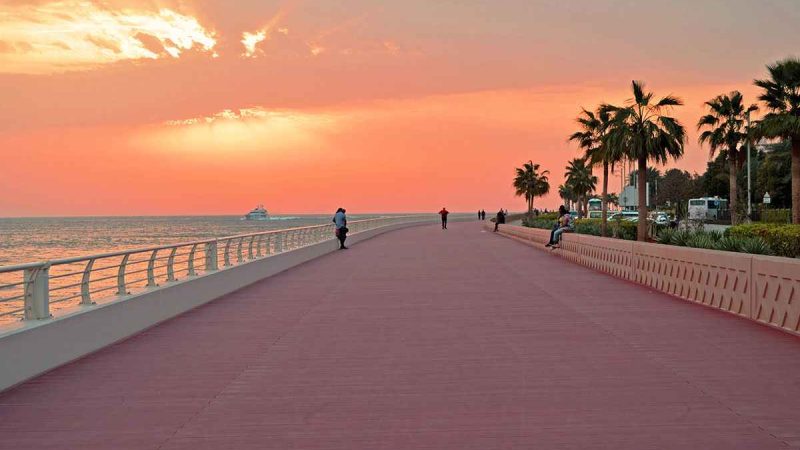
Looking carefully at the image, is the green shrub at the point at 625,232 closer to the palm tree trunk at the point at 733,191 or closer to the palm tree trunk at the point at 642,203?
the palm tree trunk at the point at 642,203

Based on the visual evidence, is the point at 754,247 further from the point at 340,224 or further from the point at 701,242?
the point at 340,224

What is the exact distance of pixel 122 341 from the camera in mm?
12000

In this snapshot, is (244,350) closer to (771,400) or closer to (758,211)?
(771,400)

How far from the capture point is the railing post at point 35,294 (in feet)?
32.2

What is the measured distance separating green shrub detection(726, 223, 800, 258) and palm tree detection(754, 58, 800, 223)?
18.9 ft

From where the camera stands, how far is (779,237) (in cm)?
3350

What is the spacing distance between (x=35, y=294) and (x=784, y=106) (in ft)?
150

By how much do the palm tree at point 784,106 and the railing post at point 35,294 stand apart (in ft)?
136

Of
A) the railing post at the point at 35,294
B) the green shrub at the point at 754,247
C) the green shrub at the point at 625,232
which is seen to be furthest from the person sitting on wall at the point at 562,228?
the railing post at the point at 35,294

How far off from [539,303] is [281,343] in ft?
21.6

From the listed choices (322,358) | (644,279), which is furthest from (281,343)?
(644,279)

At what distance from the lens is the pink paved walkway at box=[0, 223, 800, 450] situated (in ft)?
22.0

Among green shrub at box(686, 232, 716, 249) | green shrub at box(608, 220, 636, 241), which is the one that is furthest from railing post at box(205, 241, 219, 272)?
green shrub at box(608, 220, 636, 241)

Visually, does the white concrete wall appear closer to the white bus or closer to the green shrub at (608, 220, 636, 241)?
the green shrub at (608, 220, 636, 241)
